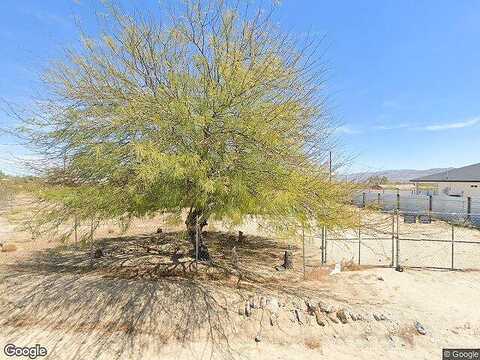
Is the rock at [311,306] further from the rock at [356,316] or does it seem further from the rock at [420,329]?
the rock at [420,329]

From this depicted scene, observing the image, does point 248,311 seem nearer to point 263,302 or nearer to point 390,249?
point 263,302

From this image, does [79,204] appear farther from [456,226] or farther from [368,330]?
[456,226]

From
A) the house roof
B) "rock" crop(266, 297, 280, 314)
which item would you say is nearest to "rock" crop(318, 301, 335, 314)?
"rock" crop(266, 297, 280, 314)

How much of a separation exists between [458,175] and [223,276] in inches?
1546

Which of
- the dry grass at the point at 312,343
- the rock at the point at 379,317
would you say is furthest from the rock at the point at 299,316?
the rock at the point at 379,317

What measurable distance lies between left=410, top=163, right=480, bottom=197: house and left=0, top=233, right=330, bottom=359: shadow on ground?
30.8 meters

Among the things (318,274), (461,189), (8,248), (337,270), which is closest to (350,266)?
(337,270)

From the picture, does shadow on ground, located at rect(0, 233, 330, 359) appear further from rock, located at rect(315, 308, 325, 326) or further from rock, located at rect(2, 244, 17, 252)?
rock, located at rect(2, 244, 17, 252)

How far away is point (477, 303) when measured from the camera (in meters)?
7.71

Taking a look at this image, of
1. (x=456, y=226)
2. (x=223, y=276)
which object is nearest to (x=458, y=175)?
(x=456, y=226)

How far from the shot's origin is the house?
33.9 meters

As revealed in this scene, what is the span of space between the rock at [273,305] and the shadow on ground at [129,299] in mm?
667

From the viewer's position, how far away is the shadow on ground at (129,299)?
21.5ft

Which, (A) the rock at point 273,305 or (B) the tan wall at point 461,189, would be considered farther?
(B) the tan wall at point 461,189
